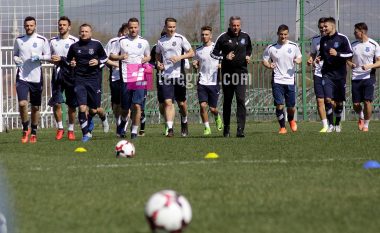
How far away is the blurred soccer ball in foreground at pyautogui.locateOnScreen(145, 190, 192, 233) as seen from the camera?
6152mm

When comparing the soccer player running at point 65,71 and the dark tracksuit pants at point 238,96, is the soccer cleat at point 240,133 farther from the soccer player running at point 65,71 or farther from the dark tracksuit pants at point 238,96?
the soccer player running at point 65,71

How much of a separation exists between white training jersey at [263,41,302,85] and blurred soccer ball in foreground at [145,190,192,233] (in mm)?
13469

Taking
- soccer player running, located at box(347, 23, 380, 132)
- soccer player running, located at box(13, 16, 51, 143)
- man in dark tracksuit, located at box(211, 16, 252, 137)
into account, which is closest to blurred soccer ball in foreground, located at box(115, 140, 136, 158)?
soccer player running, located at box(13, 16, 51, 143)

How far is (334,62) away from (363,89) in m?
1.71

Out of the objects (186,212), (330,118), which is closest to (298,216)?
(186,212)

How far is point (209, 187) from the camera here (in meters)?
8.68

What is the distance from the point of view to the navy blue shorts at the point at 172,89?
61.3ft

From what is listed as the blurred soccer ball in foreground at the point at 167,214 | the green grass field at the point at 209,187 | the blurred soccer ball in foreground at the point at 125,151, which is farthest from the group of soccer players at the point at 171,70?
the blurred soccer ball in foreground at the point at 167,214

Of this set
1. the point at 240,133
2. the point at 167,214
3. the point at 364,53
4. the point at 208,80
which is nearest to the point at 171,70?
the point at 208,80

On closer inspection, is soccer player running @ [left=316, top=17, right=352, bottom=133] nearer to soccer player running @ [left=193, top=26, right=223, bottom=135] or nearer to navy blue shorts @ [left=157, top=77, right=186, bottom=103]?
soccer player running @ [left=193, top=26, right=223, bottom=135]

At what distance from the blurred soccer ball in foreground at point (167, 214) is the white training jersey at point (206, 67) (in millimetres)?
13943

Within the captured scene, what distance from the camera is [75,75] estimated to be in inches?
683

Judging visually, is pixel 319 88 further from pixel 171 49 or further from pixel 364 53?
pixel 171 49

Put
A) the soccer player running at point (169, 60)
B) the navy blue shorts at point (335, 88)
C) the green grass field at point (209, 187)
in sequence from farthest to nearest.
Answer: the navy blue shorts at point (335, 88) < the soccer player running at point (169, 60) < the green grass field at point (209, 187)
